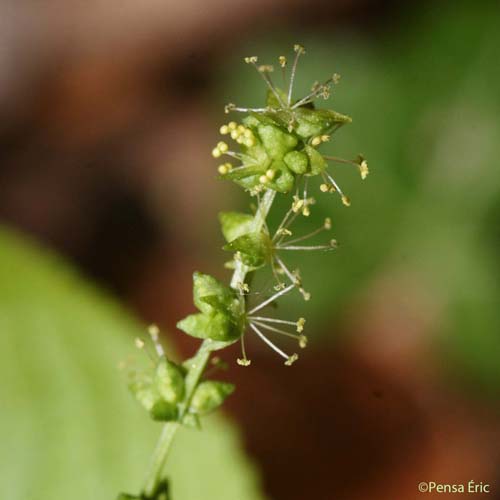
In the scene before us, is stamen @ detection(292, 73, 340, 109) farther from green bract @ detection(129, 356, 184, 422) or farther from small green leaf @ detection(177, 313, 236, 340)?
green bract @ detection(129, 356, 184, 422)

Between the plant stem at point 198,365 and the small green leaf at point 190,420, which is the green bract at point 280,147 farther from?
the small green leaf at point 190,420

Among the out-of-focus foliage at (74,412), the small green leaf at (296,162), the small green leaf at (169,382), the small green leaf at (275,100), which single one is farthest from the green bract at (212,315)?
the out-of-focus foliage at (74,412)

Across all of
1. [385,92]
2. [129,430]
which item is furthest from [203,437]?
[385,92]

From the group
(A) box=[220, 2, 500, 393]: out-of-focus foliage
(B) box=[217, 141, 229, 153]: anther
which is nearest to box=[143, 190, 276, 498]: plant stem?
(B) box=[217, 141, 229, 153]: anther

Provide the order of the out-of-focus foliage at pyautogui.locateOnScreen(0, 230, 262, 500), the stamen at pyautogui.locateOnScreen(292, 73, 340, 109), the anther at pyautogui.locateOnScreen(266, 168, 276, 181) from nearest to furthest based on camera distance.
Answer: the anther at pyautogui.locateOnScreen(266, 168, 276, 181) → the stamen at pyautogui.locateOnScreen(292, 73, 340, 109) → the out-of-focus foliage at pyautogui.locateOnScreen(0, 230, 262, 500)

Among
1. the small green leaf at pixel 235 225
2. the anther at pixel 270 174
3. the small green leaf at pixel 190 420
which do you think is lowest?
the small green leaf at pixel 190 420

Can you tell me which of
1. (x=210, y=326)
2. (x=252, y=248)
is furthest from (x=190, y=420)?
(x=252, y=248)
